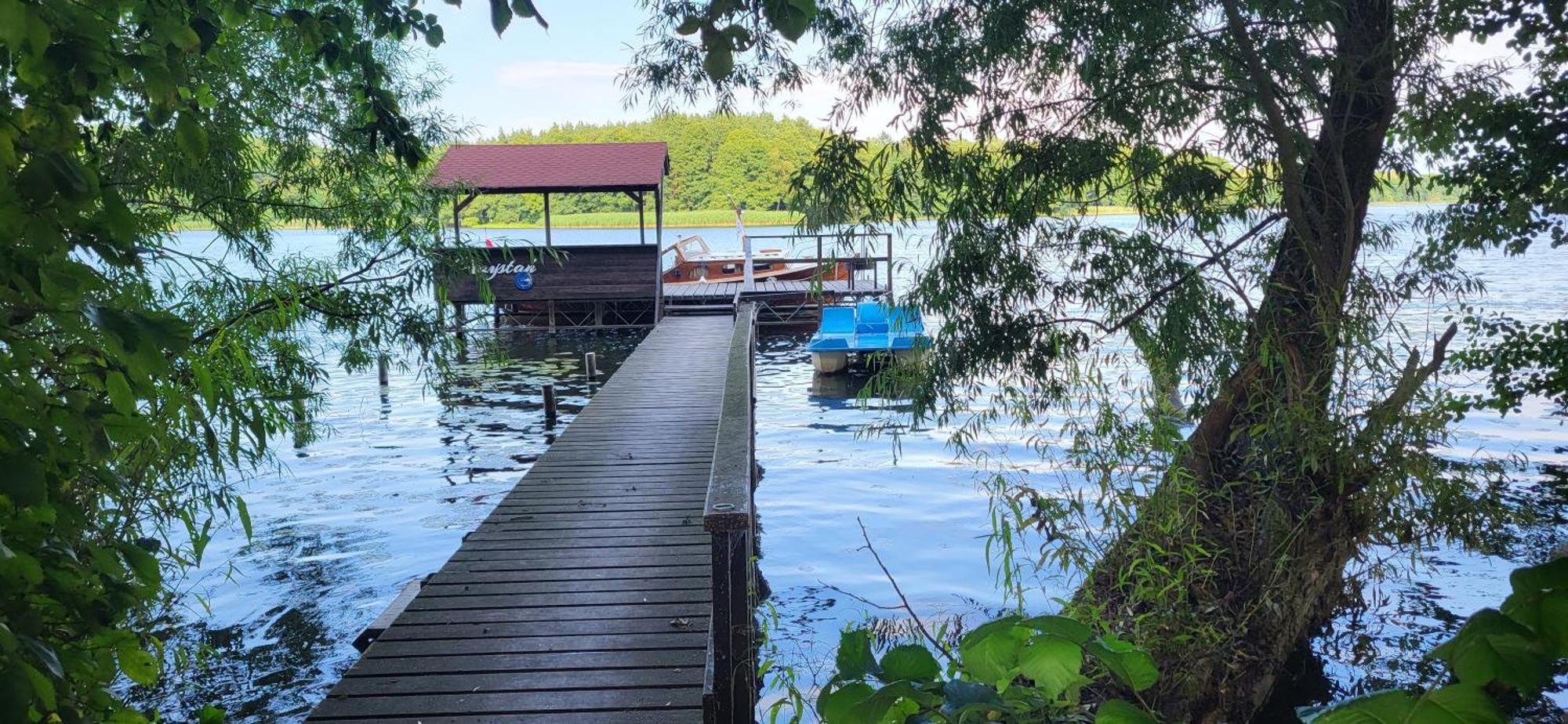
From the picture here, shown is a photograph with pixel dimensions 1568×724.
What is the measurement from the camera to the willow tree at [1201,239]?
19.7ft

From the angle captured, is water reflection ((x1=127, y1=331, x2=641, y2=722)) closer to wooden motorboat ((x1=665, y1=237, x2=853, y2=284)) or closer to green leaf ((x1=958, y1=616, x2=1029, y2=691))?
green leaf ((x1=958, y1=616, x2=1029, y2=691))

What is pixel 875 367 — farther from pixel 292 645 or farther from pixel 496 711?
pixel 496 711

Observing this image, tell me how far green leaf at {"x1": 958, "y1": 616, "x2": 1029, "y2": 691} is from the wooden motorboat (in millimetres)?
27201

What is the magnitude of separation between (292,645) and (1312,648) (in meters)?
7.04

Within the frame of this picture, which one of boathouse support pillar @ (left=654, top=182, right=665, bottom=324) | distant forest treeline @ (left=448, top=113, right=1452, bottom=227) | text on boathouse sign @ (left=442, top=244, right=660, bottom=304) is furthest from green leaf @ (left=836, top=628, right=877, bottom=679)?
text on boathouse sign @ (left=442, top=244, right=660, bottom=304)

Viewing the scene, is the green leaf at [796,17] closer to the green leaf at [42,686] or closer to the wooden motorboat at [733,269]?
the green leaf at [42,686]

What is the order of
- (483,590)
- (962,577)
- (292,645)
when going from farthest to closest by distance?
(962,577), (292,645), (483,590)

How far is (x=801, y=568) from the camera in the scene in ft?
32.6

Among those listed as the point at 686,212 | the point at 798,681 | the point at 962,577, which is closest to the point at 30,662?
the point at 798,681

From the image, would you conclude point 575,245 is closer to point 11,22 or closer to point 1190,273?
point 1190,273

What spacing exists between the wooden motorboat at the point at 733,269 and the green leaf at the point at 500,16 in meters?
26.5

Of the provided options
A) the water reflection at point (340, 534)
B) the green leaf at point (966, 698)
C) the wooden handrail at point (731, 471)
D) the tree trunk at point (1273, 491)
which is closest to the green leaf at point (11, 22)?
the green leaf at point (966, 698)

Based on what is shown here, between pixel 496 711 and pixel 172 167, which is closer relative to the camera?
pixel 496 711

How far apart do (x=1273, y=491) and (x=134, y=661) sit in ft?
18.6
